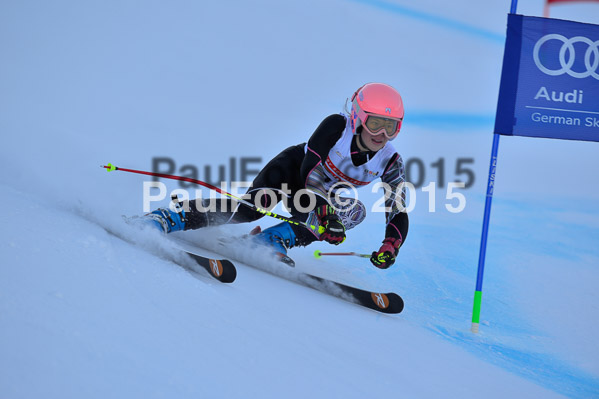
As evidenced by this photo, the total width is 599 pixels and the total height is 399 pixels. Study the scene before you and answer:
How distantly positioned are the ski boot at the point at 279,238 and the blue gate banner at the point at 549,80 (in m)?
1.55

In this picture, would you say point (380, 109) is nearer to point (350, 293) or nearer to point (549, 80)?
point (350, 293)

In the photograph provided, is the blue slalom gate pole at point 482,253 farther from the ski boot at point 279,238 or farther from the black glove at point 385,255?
the ski boot at point 279,238

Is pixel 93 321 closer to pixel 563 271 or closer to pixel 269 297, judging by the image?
pixel 269 297

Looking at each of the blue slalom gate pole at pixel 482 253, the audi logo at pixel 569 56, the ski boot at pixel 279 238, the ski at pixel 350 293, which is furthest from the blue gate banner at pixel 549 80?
the ski boot at pixel 279 238

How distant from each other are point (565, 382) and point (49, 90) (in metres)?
6.87

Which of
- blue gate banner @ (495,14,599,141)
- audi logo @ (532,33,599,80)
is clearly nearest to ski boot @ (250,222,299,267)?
blue gate banner @ (495,14,599,141)

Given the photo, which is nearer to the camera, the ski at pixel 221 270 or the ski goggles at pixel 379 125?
the ski at pixel 221 270

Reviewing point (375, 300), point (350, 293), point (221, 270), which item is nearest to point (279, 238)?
point (350, 293)

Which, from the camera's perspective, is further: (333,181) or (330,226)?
(333,181)

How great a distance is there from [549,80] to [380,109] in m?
1.24

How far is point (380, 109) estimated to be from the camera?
3.00m

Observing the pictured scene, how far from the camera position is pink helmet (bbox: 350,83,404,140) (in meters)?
3.01

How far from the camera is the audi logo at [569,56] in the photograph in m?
3.34

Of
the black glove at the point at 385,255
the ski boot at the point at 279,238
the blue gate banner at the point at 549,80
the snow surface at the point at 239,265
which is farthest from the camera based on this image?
the ski boot at the point at 279,238
